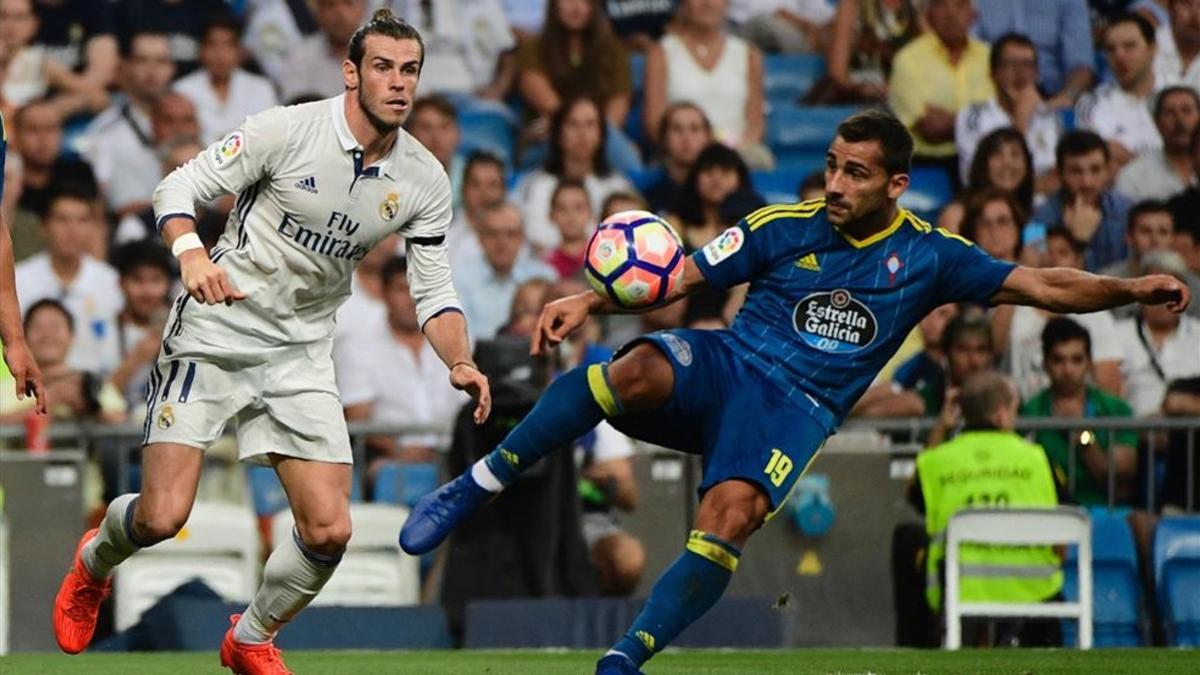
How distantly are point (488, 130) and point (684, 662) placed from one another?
19.2 ft

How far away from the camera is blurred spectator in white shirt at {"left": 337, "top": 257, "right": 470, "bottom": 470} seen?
1409 centimetres

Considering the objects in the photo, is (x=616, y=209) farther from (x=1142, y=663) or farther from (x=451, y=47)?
(x=1142, y=663)

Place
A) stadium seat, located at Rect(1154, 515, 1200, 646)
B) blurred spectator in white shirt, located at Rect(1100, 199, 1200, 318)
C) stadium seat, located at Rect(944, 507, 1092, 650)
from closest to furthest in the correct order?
stadium seat, located at Rect(944, 507, 1092, 650) < stadium seat, located at Rect(1154, 515, 1200, 646) < blurred spectator in white shirt, located at Rect(1100, 199, 1200, 318)

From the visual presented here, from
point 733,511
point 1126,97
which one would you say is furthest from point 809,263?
point 1126,97

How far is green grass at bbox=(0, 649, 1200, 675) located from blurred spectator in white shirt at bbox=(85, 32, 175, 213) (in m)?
4.42

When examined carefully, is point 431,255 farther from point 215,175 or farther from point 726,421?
point 726,421

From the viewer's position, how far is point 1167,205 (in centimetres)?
1462

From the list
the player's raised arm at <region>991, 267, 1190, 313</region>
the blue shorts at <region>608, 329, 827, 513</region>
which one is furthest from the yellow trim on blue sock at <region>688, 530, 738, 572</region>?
the player's raised arm at <region>991, 267, 1190, 313</region>

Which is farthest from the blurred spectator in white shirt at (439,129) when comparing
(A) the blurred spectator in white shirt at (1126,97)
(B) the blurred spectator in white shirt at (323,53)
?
(A) the blurred spectator in white shirt at (1126,97)

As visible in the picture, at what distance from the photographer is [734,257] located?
811 centimetres

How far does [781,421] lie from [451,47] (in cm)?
811

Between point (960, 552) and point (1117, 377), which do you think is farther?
point (1117, 377)

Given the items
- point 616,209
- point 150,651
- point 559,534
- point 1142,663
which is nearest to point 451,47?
point 616,209

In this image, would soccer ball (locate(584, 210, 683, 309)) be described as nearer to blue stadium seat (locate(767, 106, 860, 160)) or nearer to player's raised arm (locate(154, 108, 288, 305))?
player's raised arm (locate(154, 108, 288, 305))
